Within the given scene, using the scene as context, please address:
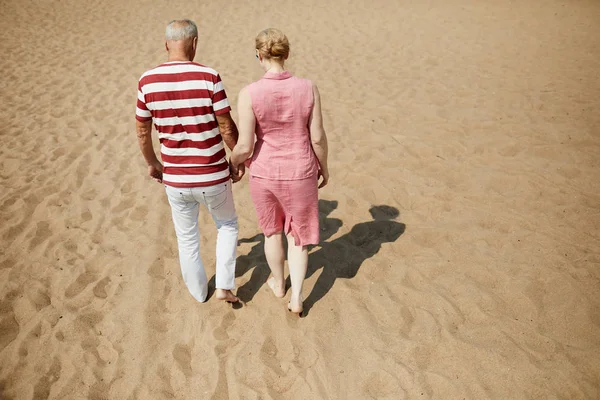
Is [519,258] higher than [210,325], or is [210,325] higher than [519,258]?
[519,258]

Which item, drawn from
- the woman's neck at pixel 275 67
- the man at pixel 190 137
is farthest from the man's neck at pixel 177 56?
the woman's neck at pixel 275 67

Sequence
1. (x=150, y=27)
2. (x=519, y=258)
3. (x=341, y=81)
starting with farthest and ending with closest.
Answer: (x=150, y=27), (x=341, y=81), (x=519, y=258)

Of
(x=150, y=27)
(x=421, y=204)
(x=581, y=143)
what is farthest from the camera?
(x=150, y=27)

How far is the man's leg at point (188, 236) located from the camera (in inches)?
98.7

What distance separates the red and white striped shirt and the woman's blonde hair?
0.29 m

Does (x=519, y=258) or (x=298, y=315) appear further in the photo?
(x=519, y=258)

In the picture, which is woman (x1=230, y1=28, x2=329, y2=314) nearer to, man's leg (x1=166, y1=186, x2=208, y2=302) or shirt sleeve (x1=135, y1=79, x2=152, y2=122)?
man's leg (x1=166, y1=186, x2=208, y2=302)

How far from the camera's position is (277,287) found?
10.1 feet

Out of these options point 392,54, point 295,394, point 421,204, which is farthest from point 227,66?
point 295,394

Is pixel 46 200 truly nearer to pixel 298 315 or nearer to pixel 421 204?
pixel 298 315

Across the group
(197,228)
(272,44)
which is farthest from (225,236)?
(272,44)

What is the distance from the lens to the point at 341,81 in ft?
23.7

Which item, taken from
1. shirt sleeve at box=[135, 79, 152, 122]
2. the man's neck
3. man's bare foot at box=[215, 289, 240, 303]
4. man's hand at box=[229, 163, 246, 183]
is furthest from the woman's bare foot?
the man's neck

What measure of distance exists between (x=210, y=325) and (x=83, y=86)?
6.16 m
